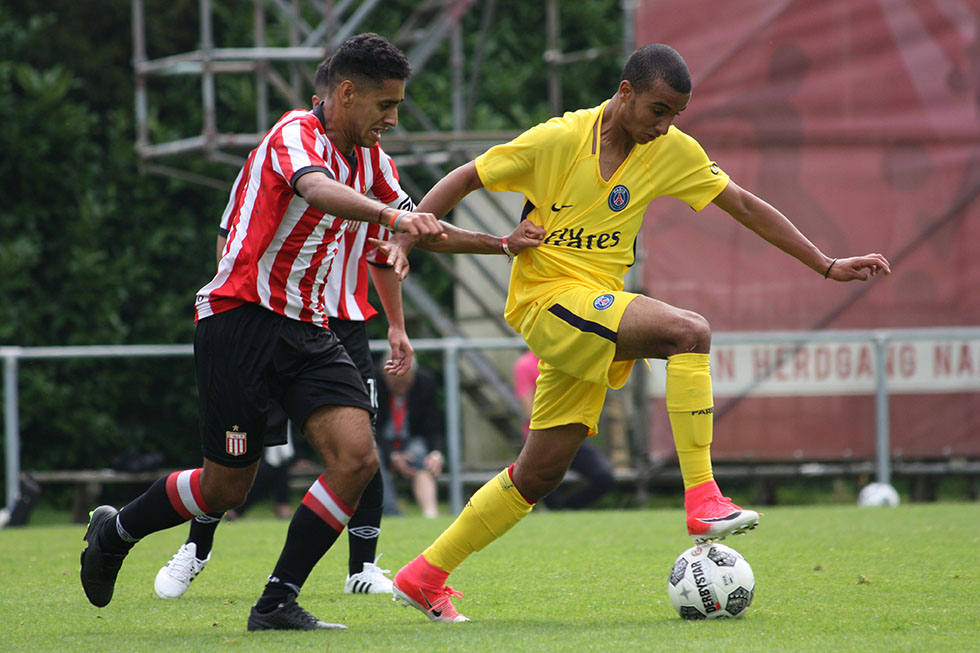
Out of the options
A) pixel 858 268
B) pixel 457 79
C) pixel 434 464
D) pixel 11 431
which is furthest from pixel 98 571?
pixel 457 79

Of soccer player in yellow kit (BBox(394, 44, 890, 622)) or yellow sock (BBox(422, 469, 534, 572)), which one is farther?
yellow sock (BBox(422, 469, 534, 572))

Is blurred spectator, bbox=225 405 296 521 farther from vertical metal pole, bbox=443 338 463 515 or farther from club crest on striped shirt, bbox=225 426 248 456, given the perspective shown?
club crest on striped shirt, bbox=225 426 248 456

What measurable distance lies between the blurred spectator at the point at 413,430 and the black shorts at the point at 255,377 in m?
5.86

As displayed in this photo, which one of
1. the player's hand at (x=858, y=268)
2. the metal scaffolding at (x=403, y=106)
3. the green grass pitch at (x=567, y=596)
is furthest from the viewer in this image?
the metal scaffolding at (x=403, y=106)

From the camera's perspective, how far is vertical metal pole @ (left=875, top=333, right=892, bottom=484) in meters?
10.4

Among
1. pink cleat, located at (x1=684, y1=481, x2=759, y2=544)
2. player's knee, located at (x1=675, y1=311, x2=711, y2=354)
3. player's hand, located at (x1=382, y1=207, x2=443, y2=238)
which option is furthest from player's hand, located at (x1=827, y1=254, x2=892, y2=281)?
player's hand, located at (x1=382, y1=207, x2=443, y2=238)

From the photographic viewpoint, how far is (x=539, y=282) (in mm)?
4793

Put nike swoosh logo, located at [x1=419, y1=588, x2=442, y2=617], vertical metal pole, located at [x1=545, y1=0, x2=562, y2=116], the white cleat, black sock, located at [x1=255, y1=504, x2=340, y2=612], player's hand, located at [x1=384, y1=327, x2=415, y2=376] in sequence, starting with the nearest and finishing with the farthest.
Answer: black sock, located at [x1=255, y1=504, x2=340, y2=612]
nike swoosh logo, located at [x1=419, y1=588, x2=442, y2=617]
player's hand, located at [x1=384, y1=327, x2=415, y2=376]
the white cleat
vertical metal pole, located at [x1=545, y1=0, x2=562, y2=116]

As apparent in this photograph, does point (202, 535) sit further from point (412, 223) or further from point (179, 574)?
point (412, 223)

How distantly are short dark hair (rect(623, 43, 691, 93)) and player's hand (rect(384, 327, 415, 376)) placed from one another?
1363 mm

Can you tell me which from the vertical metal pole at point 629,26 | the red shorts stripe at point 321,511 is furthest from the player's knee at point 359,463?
the vertical metal pole at point 629,26

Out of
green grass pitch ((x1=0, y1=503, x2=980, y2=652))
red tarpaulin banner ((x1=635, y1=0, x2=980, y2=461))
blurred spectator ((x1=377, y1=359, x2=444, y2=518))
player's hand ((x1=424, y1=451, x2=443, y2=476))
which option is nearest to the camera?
green grass pitch ((x1=0, y1=503, x2=980, y2=652))

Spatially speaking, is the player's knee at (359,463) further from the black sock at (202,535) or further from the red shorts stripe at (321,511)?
the black sock at (202,535)

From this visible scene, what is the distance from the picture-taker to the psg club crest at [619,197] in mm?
4766
